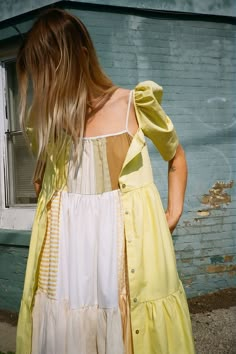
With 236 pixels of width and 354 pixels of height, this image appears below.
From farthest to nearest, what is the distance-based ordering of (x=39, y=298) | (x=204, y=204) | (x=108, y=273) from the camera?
(x=204, y=204)
(x=39, y=298)
(x=108, y=273)

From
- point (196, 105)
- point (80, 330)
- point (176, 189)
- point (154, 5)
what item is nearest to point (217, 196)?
point (196, 105)

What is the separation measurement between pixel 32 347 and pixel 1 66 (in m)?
3.52

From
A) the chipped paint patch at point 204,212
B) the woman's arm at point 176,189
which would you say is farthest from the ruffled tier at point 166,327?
the chipped paint patch at point 204,212

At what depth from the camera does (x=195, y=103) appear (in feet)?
14.4

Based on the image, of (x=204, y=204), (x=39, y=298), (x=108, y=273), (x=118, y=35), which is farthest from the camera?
(x=204, y=204)

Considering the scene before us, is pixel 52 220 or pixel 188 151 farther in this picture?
pixel 188 151

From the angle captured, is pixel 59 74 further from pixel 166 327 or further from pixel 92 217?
pixel 166 327

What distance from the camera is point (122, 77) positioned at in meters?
4.18

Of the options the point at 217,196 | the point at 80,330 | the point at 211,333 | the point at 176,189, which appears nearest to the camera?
the point at 80,330

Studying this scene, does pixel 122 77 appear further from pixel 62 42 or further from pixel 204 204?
pixel 62 42

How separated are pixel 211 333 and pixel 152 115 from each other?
262cm

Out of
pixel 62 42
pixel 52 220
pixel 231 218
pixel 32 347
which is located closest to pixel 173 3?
pixel 231 218

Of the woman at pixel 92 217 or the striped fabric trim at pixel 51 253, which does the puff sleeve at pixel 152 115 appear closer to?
the woman at pixel 92 217

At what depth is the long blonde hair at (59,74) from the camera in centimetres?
166
